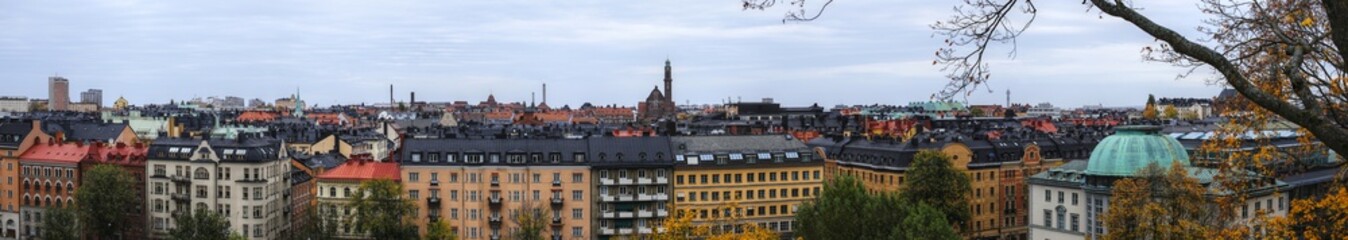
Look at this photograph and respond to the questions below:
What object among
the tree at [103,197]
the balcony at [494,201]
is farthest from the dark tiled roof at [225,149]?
the balcony at [494,201]

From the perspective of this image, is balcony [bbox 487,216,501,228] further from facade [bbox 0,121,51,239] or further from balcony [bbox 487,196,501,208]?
facade [bbox 0,121,51,239]

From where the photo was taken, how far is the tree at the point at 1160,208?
47287mm

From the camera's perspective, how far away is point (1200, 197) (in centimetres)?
4894

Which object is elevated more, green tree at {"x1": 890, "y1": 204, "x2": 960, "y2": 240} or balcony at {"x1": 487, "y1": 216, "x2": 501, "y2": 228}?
green tree at {"x1": 890, "y1": 204, "x2": 960, "y2": 240}

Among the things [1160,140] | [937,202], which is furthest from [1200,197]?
[937,202]

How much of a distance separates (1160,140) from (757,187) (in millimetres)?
29950

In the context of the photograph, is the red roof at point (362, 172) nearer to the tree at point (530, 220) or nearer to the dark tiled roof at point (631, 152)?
the tree at point (530, 220)

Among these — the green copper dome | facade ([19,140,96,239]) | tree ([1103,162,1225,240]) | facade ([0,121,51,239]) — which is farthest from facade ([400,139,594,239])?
tree ([1103,162,1225,240])

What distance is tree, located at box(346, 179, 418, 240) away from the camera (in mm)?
76188

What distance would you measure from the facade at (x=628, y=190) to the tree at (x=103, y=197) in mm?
33996

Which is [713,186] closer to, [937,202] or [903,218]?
[937,202]

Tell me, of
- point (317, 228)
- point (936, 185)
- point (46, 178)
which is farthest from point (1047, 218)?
point (46, 178)

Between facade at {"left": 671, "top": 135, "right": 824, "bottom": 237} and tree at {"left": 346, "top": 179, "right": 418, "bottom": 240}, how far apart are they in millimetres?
19003

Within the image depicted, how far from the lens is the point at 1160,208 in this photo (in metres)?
47.3
